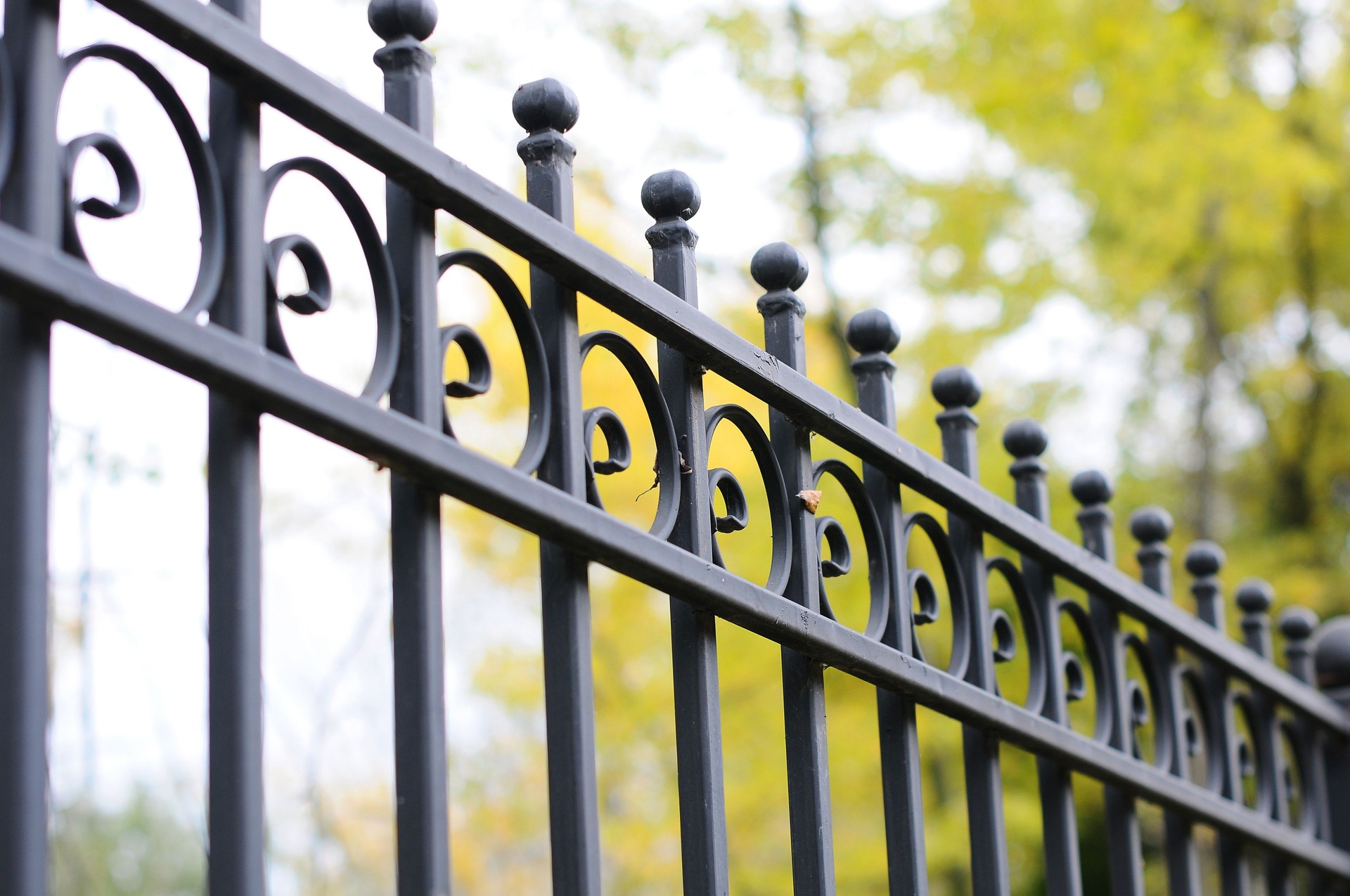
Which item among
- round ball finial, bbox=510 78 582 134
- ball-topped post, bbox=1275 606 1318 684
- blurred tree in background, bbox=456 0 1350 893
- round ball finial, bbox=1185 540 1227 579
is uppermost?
blurred tree in background, bbox=456 0 1350 893

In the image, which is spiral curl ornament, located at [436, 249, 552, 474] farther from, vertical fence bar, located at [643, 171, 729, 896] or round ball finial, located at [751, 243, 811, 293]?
round ball finial, located at [751, 243, 811, 293]

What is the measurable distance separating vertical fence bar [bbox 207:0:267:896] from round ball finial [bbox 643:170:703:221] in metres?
0.48

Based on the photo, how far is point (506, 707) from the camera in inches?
345

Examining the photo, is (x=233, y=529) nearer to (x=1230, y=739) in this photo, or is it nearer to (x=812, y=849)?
(x=812, y=849)

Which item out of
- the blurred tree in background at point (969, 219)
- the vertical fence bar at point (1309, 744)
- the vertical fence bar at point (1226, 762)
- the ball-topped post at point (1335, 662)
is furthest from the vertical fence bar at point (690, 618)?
the blurred tree in background at point (969, 219)

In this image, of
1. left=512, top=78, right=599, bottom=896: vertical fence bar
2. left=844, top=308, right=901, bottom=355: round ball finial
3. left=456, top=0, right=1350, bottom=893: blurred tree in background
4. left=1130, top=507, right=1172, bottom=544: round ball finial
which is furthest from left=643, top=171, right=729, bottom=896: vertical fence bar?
left=456, top=0, right=1350, bottom=893: blurred tree in background

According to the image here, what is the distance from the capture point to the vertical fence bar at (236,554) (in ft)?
2.64

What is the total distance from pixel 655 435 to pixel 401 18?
440mm

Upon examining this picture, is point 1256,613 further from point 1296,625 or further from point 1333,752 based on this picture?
point 1333,752

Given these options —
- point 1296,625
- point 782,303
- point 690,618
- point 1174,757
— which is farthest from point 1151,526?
point 690,618

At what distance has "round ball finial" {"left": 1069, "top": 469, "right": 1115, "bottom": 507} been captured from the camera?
2020 mm

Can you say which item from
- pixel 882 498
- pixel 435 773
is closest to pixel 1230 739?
pixel 882 498

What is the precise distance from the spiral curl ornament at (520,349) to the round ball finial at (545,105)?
16 cm

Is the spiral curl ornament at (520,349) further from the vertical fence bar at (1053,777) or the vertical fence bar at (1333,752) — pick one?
the vertical fence bar at (1333,752)
